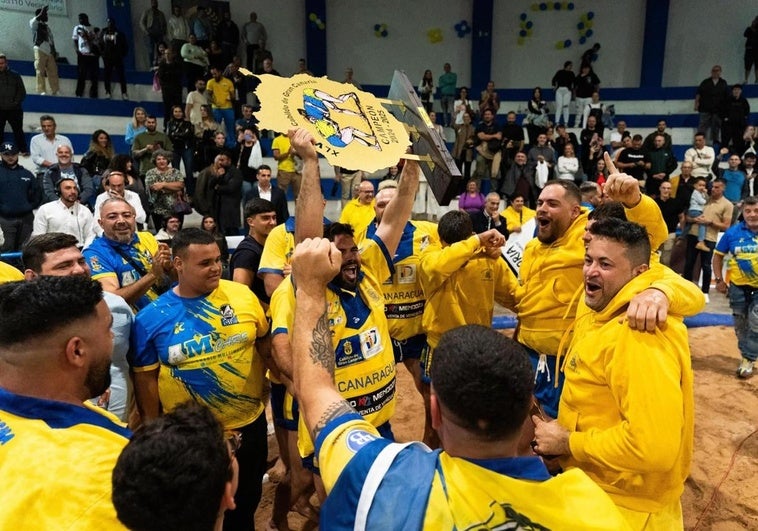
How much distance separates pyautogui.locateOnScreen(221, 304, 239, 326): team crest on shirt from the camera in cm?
290

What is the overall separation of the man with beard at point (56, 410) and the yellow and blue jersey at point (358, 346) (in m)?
1.02

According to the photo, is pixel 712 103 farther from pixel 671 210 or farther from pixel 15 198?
pixel 15 198

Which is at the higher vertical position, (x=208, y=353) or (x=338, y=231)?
(x=338, y=231)

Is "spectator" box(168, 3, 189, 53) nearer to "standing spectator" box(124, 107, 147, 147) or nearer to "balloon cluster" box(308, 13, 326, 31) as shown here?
"standing spectator" box(124, 107, 147, 147)

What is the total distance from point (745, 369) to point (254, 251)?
5557 mm

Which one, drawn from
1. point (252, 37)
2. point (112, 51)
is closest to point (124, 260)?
point (112, 51)

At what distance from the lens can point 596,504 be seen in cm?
126

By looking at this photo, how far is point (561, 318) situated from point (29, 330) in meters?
3.03

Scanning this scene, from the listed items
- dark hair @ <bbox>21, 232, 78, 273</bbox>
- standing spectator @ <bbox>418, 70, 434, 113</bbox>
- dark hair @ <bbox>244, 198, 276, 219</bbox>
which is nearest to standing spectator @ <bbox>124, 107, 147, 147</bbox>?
dark hair @ <bbox>244, 198, 276, 219</bbox>

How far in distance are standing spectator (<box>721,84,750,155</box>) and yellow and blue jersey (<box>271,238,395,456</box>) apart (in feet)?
45.7

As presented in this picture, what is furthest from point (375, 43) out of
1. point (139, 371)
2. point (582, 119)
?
point (139, 371)

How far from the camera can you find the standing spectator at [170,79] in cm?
1188

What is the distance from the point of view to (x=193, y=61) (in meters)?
12.7

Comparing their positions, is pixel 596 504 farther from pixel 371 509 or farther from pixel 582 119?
pixel 582 119
